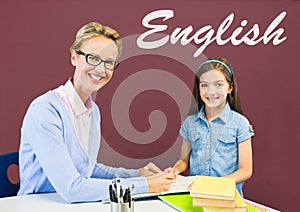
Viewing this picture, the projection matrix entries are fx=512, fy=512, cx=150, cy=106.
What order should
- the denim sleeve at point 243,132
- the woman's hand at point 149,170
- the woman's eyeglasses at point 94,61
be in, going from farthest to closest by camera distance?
1. the denim sleeve at point 243,132
2. the woman's hand at point 149,170
3. the woman's eyeglasses at point 94,61

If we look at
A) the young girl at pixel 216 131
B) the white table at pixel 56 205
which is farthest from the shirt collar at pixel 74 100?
the young girl at pixel 216 131

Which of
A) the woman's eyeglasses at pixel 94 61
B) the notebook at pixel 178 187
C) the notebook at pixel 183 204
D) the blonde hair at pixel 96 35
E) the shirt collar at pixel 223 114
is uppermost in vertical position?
the blonde hair at pixel 96 35

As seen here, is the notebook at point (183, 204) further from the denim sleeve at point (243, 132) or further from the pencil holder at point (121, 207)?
the denim sleeve at point (243, 132)

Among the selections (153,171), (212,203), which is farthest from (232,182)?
(153,171)

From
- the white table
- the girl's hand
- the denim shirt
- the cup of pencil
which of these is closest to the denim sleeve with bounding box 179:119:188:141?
the denim shirt

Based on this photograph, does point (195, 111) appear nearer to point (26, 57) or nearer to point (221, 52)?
point (221, 52)

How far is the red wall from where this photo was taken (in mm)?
1651

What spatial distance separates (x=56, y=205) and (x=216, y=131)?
63cm

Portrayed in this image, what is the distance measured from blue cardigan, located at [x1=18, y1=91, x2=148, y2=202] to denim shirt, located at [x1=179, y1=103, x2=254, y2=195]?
0.38 metres

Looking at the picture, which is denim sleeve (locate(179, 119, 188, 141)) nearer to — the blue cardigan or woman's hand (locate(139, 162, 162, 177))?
woman's hand (locate(139, 162, 162, 177))

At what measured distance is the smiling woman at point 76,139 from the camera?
129 cm

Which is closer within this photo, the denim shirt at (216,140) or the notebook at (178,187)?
the notebook at (178,187)

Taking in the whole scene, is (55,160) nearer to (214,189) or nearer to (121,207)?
(121,207)

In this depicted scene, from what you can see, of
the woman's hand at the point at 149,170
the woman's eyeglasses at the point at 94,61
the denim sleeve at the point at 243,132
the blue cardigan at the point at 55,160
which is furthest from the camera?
the denim sleeve at the point at 243,132
